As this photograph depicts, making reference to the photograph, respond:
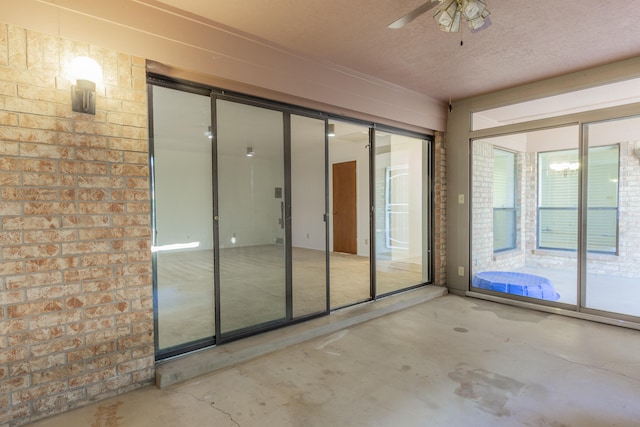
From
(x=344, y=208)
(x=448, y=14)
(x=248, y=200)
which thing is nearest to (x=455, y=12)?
(x=448, y=14)

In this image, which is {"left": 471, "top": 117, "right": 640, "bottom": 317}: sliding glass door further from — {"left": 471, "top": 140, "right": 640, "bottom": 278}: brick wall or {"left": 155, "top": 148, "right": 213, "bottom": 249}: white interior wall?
{"left": 155, "top": 148, "right": 213, "bottom": 249}: white interior wall

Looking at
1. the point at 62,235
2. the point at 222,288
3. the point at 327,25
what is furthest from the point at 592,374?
the point at 62,235

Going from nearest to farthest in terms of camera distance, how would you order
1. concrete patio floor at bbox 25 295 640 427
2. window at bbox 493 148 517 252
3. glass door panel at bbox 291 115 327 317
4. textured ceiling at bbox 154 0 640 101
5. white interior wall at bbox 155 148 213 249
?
concrete patio floor at bbox 25 295 640 427, textured ceiling at bbox 154 0 640 101, white interior wall at bbox 155 148 213 249, glass door panel at bbox 291 115 327 317, window at bbox 493 148 517 252

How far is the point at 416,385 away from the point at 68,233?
2.61 m

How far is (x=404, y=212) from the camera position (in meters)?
5.15

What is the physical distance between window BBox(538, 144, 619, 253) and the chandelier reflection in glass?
2.85 meters

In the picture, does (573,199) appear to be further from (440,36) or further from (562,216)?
(440,36)

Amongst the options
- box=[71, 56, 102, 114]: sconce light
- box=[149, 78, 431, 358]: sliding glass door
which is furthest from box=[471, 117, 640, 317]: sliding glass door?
box=[71, 56, 102, 114]: sconce light

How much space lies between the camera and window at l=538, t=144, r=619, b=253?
383cm

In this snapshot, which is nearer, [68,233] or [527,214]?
[68,233]

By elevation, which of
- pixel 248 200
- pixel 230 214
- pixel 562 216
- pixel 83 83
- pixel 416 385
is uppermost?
pixel 83 83

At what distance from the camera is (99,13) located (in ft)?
7.20

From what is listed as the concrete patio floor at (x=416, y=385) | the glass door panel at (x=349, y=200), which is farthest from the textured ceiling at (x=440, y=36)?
the glass door panel at (x=349, y=200)

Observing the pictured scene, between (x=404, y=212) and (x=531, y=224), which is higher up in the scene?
(x=404, y=212)
